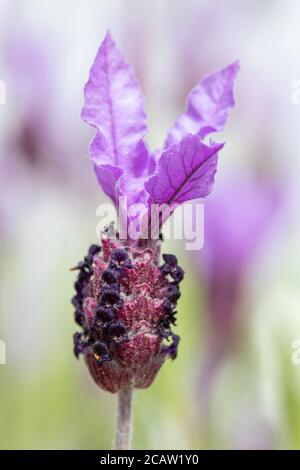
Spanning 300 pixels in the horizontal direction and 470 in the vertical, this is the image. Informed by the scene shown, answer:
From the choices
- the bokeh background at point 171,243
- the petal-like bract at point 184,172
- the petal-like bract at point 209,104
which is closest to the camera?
the petal-like bract at point 184,172

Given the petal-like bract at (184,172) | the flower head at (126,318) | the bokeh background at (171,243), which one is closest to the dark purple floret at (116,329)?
the flower head at (126,318)

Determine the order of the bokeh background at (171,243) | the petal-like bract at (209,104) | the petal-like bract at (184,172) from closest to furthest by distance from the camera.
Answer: the petal-like bract at (184,172), the petal-like bract at (209,104), the bokeh background at (171,243)

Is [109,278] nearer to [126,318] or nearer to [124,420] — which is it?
[126,318]

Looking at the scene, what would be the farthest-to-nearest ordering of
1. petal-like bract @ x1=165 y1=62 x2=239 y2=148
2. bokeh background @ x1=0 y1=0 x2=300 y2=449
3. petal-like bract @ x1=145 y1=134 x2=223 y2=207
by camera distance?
bokeh background @ x1=0 y1=0 x2=300 y2=449 → petal-like bract @ x1=165 y1=62 x2=239 y2=148 → petal-like bract @ x1=145 y1=134 x2=223 y2=207

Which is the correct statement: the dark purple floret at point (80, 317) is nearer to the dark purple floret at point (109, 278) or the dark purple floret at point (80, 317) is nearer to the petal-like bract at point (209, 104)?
the dark purple floret at point (109, 278)

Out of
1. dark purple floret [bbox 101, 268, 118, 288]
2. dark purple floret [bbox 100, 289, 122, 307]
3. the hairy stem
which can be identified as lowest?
the hairy stem

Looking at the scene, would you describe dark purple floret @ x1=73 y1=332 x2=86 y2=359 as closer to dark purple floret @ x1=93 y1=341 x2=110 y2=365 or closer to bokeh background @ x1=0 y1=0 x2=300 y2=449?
dark purple floret @ x1=93 y1=341 x2=110 y2=365

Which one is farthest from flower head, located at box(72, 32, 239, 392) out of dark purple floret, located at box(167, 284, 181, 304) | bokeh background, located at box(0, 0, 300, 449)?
bokeh background, located at box(0, 0, 300, 449)
